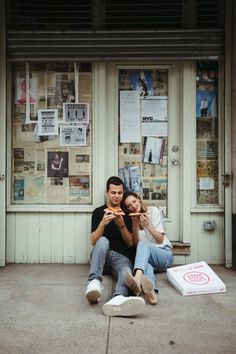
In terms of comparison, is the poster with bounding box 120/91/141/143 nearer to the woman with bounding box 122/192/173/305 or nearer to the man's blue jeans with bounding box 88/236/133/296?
the woman with bounding box 122/192/173/305

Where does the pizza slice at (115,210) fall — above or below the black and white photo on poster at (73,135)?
below

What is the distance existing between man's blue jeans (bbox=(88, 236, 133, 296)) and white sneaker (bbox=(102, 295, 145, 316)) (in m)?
0.22

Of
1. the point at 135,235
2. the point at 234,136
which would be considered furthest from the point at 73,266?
the point at 234,136

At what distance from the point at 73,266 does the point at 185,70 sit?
293 cm

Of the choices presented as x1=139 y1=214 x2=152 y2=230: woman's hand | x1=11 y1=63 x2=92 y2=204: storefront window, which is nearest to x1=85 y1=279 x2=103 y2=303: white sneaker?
x1=139 y1=214 x2=152 y2=230: woman's hand

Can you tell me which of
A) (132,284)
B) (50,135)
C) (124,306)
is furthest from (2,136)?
(124,306)

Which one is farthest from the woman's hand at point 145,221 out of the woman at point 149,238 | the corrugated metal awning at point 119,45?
the corrugated metal awning at point 119,45

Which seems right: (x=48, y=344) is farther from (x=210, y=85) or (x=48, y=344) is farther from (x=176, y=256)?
(x=210, y=85)

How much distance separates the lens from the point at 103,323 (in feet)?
11.5

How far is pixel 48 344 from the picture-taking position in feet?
10.2

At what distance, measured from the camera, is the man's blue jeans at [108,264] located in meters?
3.96

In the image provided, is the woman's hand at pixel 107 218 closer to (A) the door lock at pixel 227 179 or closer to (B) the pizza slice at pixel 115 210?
(B) the pizza slice at pixel 115 210

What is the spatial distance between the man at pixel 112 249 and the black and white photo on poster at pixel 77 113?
1.05 metres

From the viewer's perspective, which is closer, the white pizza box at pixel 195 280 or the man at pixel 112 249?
the man at pixel 112 249
